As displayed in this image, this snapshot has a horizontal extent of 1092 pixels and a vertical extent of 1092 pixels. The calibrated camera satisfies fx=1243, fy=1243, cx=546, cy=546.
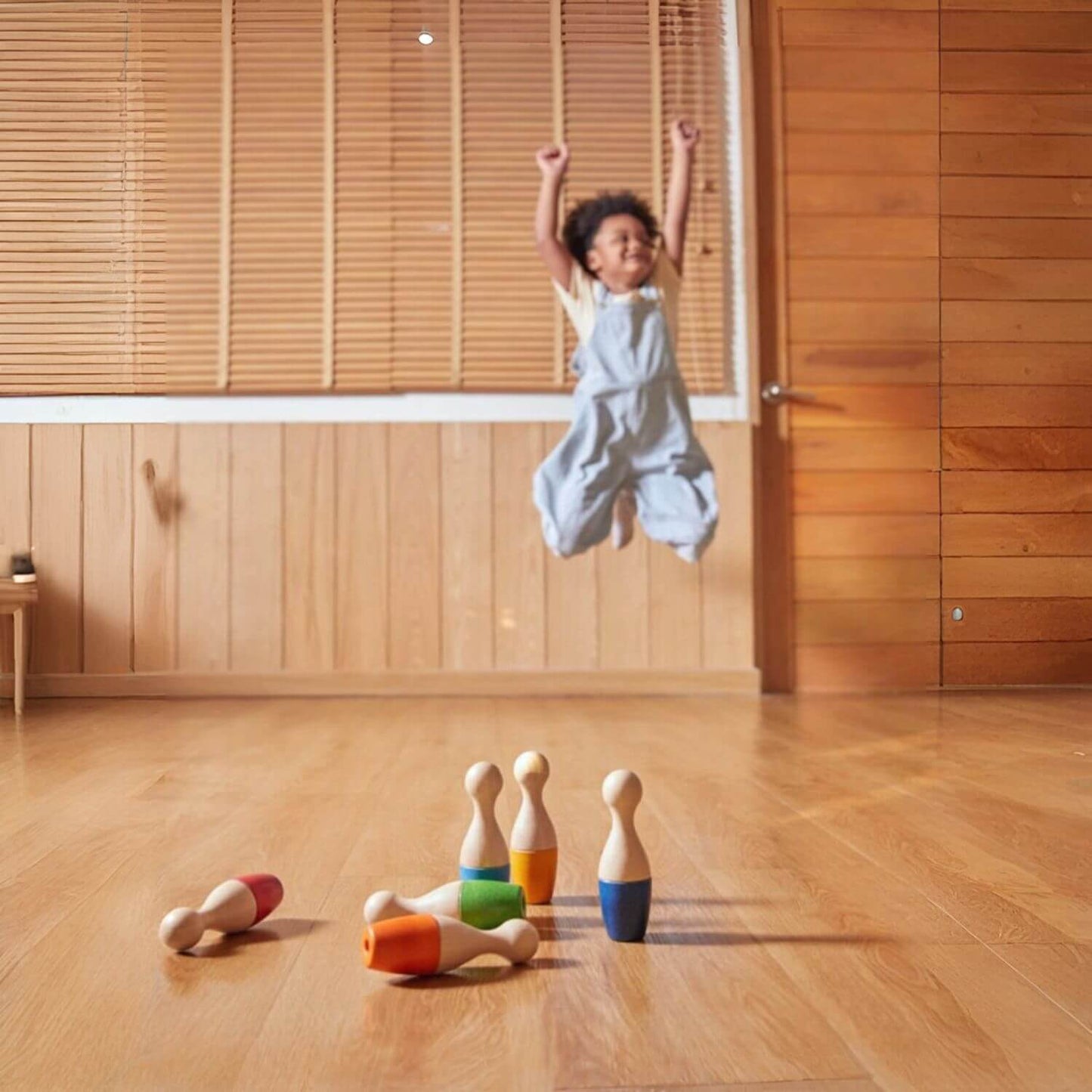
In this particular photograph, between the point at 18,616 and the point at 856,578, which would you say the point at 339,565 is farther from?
the point at 856,578

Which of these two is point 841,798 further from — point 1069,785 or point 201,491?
point 201,491

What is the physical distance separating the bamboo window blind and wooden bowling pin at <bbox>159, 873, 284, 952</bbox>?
2.47 metres

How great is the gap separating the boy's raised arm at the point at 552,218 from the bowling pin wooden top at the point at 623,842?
7.14 ft

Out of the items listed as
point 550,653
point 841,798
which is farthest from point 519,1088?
point 550,653

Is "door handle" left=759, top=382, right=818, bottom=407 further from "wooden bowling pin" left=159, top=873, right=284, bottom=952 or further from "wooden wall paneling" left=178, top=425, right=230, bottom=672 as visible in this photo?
"wooden bowling pin" left=159, top=873, right=284, bottom=952

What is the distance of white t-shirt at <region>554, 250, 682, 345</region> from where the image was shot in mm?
3162

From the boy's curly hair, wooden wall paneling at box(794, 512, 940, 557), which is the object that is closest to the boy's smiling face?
the boy's curly hair

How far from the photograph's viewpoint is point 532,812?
1.26 metres

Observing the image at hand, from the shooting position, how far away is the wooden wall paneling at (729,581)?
137 inches

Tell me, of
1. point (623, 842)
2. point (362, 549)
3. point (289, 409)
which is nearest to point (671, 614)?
point (362, 549)

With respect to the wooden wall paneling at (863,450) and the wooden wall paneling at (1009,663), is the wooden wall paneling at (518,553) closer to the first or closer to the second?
the wooden wall paneling at (863,450)

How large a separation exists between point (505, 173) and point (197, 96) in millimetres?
893

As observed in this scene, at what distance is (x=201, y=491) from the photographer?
3.45 meters

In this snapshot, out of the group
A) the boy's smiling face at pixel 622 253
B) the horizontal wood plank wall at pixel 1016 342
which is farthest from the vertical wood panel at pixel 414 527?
the horizontal wood plank wall at pixel 1016 342
